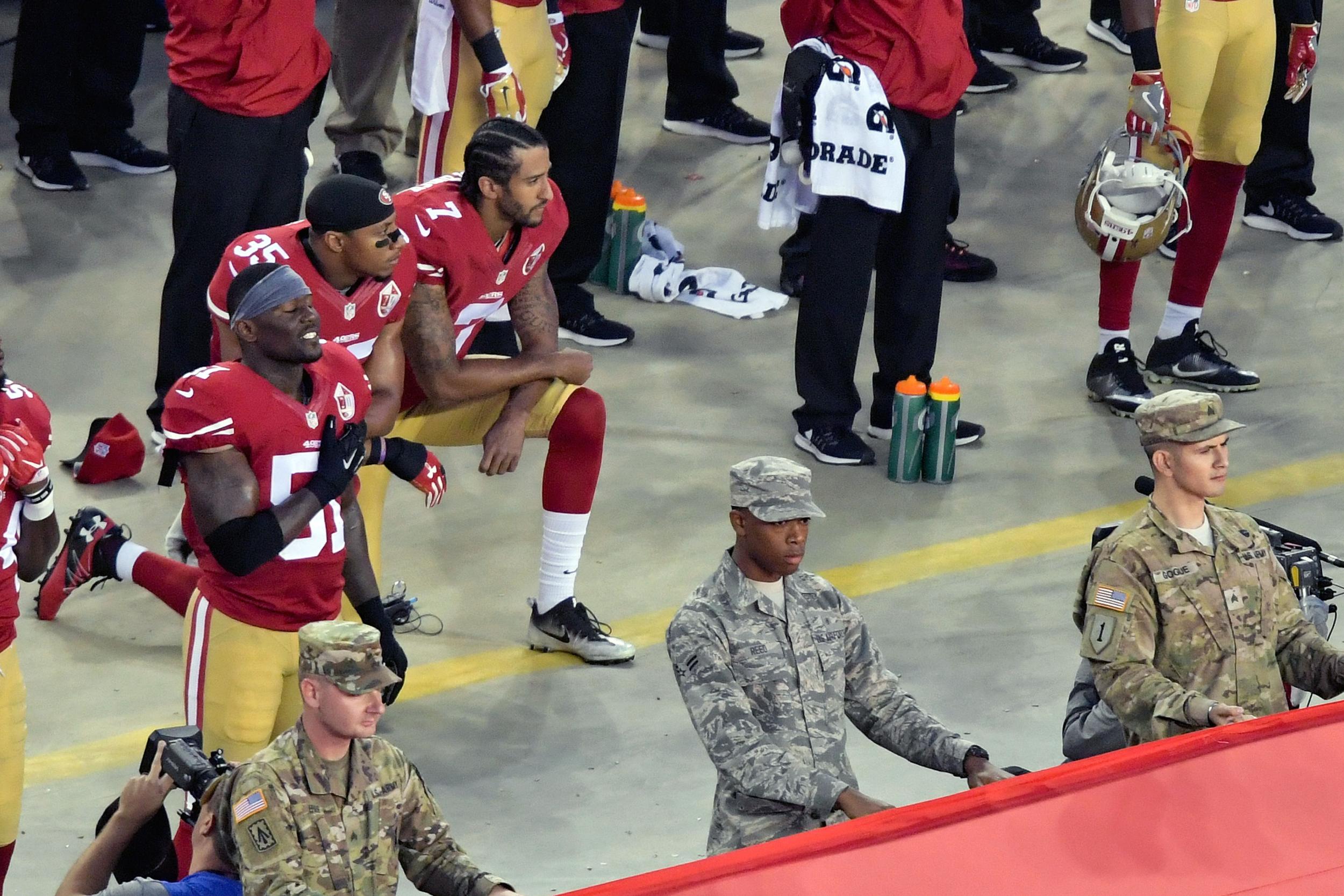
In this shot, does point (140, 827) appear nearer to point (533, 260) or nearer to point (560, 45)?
point (533, 260)

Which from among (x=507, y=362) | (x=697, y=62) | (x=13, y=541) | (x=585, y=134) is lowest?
(x=697, y=62)

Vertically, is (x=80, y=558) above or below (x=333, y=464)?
below

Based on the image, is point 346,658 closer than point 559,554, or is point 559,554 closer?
point 346,658

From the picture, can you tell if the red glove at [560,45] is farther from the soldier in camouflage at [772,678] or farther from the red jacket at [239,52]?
the soldier in camouflage at [772,678]

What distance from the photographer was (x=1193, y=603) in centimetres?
499

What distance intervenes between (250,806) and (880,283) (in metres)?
4.50

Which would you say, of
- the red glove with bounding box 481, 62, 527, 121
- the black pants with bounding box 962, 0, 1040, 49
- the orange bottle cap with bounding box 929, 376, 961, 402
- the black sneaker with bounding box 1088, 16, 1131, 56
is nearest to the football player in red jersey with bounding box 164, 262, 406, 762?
the red glove with bounding box 481, 62, 527, 121

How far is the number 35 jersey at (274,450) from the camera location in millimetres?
5008

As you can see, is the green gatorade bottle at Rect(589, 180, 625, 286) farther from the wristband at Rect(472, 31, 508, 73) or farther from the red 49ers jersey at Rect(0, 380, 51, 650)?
the red 49ers jersey at Rect(0, 380, 51, 650)

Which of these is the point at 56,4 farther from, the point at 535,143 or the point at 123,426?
the point at 535,143

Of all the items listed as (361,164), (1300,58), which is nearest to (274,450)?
(361,164)

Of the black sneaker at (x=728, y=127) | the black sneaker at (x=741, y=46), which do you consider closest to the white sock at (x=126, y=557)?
the black sneaker at (x=728, y=127)

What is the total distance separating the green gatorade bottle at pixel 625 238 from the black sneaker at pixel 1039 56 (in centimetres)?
299

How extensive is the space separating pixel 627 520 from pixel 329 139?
3.38m
